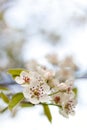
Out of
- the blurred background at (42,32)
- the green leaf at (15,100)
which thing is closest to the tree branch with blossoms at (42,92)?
the green leaf at (15,100)

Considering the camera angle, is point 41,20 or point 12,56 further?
point 41,20

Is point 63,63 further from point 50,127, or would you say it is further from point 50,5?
point 50,5

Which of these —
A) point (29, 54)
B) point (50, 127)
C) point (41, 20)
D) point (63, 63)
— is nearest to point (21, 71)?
point (50, 127)

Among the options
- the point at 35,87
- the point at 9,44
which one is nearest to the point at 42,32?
the point at 9,44

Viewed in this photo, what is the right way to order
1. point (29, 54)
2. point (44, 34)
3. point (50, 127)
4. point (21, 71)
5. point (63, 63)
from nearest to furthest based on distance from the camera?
point (21, 71) < point (50, 127) < point (63, 63) < point (29, 54) < point (44, 34)

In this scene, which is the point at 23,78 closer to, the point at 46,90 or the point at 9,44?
the point at 46,90

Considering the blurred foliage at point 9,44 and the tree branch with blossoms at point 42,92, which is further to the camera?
the blurred foliage at point 9,44

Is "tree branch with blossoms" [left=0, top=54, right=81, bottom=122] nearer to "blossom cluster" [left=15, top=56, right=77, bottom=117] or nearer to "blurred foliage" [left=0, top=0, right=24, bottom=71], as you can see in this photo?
"blossom cluster" [left=15, top=56, right=77, bottom=117]

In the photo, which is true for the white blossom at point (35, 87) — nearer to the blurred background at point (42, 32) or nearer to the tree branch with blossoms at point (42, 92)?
the tree branch with blossoms at point (42, 92)
